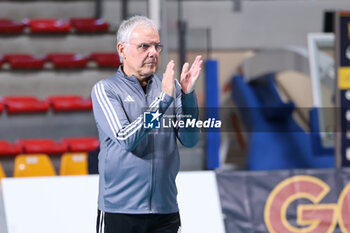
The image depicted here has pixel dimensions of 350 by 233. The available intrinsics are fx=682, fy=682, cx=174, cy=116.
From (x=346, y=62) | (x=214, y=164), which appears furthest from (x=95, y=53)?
(x=346, y=62)

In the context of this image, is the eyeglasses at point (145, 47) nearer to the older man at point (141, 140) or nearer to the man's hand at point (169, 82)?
the older man at point (141, 140)

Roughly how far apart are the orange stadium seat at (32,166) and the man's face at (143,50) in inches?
165

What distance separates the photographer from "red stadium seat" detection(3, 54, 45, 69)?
8.96 m

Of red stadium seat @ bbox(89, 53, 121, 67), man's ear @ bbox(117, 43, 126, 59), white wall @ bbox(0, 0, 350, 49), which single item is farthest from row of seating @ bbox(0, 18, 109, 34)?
man's ear @ bbox(117, 43, 126, 59)

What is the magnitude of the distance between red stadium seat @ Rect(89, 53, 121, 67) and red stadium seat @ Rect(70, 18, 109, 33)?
617 millimetres

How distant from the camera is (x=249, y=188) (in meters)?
5.14

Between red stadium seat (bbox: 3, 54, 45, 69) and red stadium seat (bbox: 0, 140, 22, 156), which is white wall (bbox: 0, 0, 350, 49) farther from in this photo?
red stadium seat (bbox: 0, 140, 22, 156)

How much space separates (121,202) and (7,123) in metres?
6.07

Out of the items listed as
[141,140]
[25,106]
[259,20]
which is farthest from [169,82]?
[259,20]

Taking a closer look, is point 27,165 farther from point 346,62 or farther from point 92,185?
point 346,62

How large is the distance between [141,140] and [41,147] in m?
5.58

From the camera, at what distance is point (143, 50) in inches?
102

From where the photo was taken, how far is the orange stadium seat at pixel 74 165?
6.69 meters

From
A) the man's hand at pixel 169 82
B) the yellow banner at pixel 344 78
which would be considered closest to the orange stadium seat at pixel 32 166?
the yellow banner at pixel 344 78
